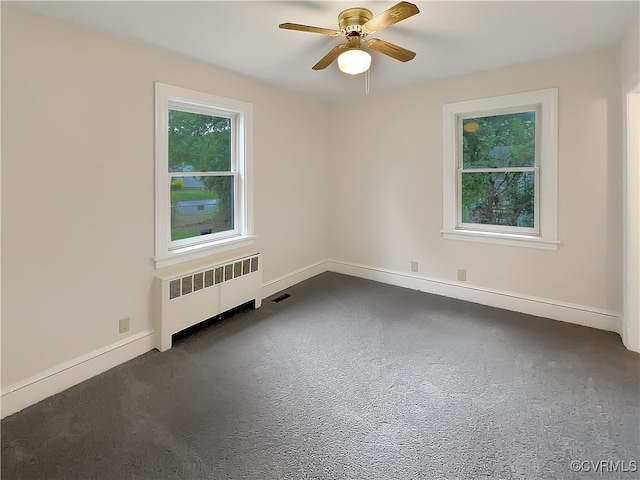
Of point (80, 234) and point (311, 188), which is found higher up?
point (311, 188)

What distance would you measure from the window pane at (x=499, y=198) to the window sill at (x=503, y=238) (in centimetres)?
18

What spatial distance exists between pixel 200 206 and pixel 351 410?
90.0 inches

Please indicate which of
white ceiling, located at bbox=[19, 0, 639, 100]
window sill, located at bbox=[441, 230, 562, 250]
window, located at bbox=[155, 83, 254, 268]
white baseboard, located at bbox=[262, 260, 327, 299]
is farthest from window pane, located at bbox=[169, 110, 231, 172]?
window sill, located at bbox=[441, 230, 562, 250]

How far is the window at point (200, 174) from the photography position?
2893 millimetres

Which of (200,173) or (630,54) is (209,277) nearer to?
(200,173)

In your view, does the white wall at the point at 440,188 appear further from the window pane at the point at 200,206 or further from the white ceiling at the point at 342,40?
the window pane at the point at 200,206

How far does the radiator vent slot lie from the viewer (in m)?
2.92

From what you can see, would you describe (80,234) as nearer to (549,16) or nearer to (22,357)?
(22,357)

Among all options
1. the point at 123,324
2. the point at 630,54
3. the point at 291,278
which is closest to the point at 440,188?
the point at 630,54

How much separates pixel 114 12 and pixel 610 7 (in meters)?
3.11

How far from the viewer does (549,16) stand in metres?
2.33

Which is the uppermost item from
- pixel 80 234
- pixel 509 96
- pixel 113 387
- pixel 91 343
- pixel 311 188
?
A: pixel 509 96

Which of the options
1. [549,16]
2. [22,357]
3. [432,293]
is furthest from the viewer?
[432,293]

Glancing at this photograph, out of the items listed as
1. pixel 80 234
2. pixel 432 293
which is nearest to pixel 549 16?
pixel 432 293
